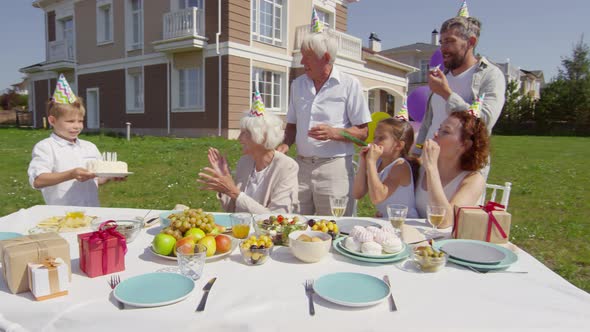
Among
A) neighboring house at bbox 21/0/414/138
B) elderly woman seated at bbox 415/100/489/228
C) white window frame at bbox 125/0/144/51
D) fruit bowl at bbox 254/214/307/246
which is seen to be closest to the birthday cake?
fruit bowl at bbox 254/214/307/246

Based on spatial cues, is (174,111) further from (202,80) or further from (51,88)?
(51,88)

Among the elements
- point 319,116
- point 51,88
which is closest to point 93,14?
point 51,88

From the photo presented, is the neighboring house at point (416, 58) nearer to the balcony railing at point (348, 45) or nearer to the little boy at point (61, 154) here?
the balcony railing at point (348, 45)

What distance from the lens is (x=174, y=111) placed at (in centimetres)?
1479

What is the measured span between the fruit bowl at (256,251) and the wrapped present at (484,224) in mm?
976

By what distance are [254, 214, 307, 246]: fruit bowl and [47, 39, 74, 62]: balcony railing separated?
65.4 feet

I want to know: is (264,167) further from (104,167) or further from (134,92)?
(134,92)

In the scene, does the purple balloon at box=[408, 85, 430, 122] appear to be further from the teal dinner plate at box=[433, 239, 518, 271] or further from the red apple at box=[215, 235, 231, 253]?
the red apple at box=[215, 235, 231, 253]

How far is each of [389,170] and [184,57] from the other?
13.0 meters

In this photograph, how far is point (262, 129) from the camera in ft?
9.21

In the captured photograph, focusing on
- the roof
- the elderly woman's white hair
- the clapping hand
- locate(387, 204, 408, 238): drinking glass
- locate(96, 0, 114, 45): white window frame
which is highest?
the roof

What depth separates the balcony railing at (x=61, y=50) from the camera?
18234 mm

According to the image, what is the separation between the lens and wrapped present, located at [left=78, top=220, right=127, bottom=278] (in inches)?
58.2

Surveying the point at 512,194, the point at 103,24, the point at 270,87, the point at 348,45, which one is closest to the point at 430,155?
the point at 512,194
